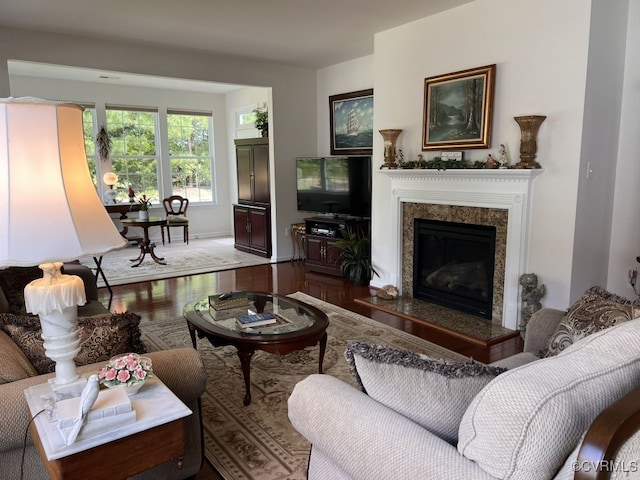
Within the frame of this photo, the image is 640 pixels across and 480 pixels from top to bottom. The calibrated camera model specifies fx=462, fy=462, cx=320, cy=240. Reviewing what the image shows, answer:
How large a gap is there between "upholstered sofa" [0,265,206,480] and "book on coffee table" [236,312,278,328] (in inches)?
33.4

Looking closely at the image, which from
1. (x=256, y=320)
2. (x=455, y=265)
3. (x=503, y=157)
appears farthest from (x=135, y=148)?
(x=503, y=157)

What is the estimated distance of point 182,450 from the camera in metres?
1.50

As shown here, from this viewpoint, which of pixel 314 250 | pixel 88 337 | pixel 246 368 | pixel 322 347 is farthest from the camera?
pixel 314 250

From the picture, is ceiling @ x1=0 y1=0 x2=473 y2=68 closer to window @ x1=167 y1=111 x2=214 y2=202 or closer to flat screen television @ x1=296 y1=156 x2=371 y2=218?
flat screen television @ x1=296 y1=156 x2=371 y2=218

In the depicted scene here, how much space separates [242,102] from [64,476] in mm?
8297

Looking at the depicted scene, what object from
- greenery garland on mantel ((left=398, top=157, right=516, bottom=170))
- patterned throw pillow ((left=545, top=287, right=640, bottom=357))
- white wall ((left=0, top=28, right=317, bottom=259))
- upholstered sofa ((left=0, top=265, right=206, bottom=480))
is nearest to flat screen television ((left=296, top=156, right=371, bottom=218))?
white wall ((left=0, top=28, right=317, bottom=259))

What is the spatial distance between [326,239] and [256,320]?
3219 mm

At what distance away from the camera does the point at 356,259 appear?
553cm

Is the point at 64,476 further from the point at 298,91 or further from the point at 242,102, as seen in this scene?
the point at 242,102

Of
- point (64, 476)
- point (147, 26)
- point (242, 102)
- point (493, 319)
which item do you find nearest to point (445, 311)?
point (493, 319)

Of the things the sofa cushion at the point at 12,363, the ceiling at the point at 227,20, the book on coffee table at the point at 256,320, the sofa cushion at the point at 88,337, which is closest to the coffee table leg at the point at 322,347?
the book on coffee table at the point at 256,320

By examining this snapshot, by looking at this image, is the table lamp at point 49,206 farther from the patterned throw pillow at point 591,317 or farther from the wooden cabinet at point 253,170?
the wooden cabinet at point 253,170

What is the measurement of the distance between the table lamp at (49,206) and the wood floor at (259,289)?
9.40 ft

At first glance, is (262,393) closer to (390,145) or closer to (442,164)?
(442,164)
